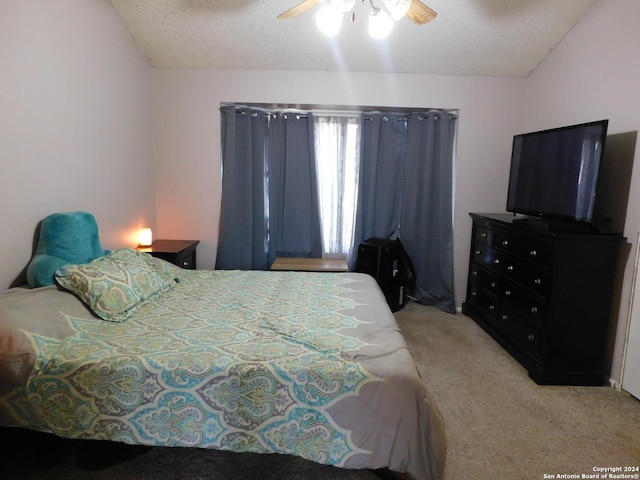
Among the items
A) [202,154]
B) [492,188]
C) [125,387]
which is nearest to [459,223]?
[492,188]

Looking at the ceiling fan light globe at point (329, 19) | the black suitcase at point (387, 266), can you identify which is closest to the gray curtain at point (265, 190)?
the black suitcase at point (387, 266)

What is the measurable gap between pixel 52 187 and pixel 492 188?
3664mm

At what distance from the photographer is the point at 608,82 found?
99.9 inches

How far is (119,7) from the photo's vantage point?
282 centimetres

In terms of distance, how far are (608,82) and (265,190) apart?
2.86m

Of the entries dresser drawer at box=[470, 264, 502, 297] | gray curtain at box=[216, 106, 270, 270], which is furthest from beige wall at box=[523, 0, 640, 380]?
gray curtain at box=[216, 106, 270, 270]

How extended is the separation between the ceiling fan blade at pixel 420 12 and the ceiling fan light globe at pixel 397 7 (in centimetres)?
11

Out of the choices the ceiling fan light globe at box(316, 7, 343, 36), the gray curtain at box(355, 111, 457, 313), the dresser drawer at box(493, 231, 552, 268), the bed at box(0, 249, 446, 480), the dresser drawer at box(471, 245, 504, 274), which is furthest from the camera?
the gray curtain at box(355, 111, 457, 313)

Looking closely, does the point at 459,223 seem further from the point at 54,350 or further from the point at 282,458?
the point at 54,350

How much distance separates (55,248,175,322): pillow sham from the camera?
1.82m

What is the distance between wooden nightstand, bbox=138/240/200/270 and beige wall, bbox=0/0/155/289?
228 mm

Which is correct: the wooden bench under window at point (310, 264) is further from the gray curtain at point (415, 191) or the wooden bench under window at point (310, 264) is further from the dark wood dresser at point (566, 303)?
the dark wood dresser at point (566, 303)

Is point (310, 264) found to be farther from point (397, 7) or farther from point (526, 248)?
point (397, 7)

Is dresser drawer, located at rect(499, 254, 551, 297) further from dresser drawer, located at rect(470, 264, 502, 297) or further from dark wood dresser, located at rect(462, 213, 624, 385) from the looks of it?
dresser drawer, located at rect(470, 264, 502, 297)
